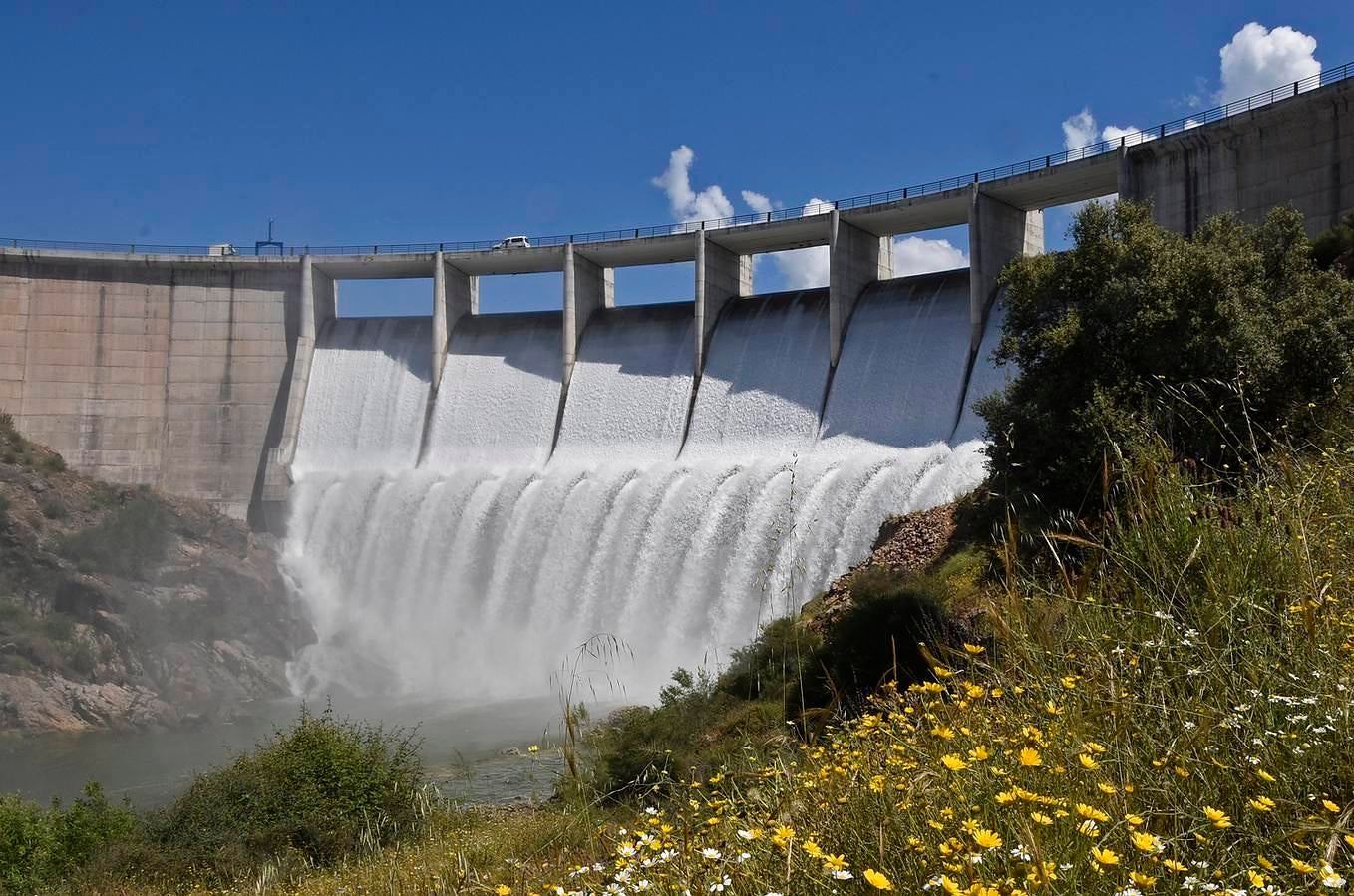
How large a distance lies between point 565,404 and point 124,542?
53.1 ft

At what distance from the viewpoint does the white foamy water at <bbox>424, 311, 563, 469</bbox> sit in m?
40.8

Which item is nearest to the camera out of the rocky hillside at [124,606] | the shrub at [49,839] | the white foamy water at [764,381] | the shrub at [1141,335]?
the shrub at [1141,335]

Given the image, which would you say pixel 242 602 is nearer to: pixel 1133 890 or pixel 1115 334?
pixel 1115 334

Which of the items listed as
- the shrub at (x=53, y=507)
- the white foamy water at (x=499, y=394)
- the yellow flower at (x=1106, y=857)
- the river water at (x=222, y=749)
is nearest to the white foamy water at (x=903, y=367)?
the white foamy water at (x=499, y=394)

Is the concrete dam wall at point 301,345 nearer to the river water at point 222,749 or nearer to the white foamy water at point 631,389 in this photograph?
the white foamy water at point 631,389

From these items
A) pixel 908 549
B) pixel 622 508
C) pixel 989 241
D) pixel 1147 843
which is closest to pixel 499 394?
pixel 622 508

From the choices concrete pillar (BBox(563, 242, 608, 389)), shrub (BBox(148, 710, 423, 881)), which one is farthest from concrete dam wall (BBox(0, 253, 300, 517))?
shrub (BBox(148, 710, 423, 881))

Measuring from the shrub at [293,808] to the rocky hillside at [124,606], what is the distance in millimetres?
17146

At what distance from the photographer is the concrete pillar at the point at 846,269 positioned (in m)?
34.5

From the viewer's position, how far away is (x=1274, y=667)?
3828mm

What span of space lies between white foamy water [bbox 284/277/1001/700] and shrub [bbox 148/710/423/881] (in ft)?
37.4

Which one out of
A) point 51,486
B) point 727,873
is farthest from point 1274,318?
point 51,486

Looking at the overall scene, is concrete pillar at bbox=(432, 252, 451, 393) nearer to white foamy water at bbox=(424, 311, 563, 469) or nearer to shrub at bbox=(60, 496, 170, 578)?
white foamy water at bbox=(424, 311, 563, 469)

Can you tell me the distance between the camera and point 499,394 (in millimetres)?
42000
